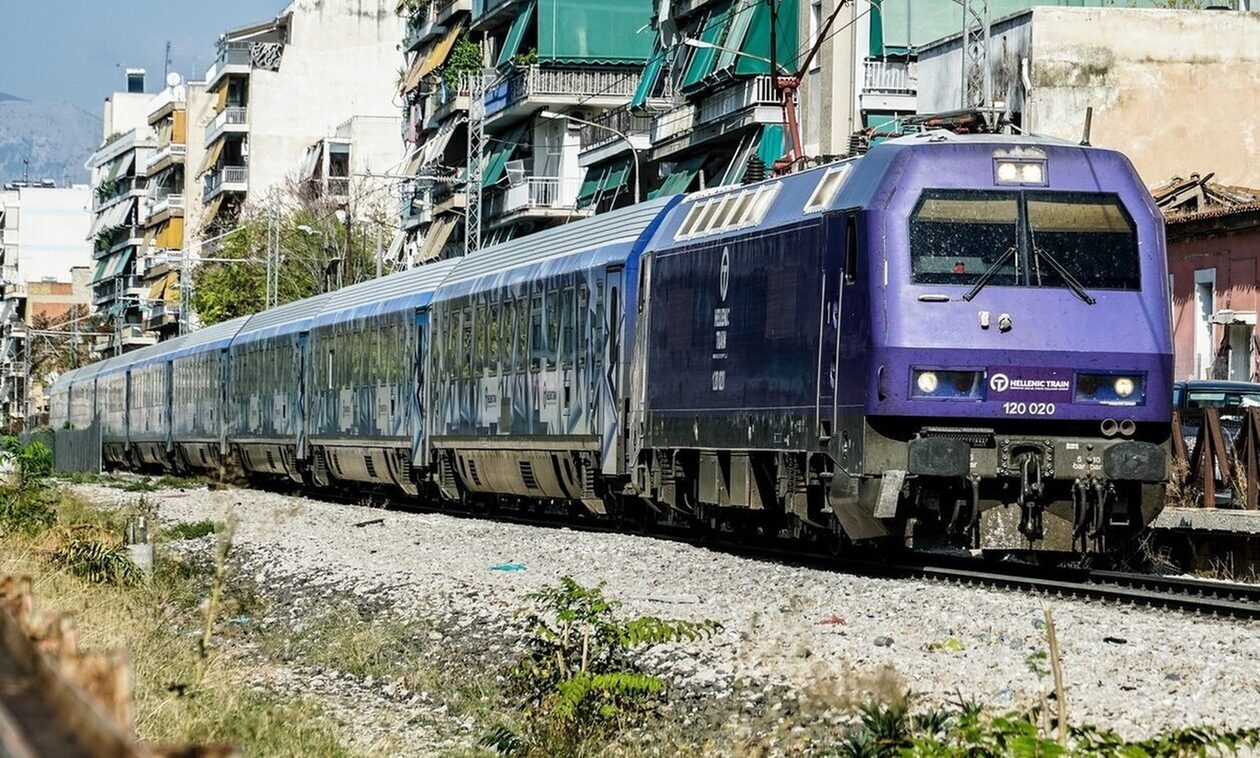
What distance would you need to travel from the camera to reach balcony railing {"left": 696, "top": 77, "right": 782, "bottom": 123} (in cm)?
4519

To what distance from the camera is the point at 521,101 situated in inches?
A: 2400

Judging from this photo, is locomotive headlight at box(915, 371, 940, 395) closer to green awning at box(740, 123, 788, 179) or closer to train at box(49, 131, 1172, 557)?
train at box(49, 131, 1172, 557)

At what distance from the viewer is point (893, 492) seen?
1502cm

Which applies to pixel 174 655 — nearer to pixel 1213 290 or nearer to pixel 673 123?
pixel 1213 290

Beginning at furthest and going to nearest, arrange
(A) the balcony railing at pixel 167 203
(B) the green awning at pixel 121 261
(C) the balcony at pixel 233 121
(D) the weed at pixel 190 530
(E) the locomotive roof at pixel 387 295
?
(B) the green awning at pixel 121 261, (A) the balcony railing at pixel 167 203, (C) the balcony at pixel 233 121, (E) the locomotive roof at pixel 387 295, (D) the weed at pixel 190 530

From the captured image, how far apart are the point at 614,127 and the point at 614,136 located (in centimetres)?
140

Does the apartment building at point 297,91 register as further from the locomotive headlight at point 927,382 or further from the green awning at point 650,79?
the locomotive headlight at point 927,382

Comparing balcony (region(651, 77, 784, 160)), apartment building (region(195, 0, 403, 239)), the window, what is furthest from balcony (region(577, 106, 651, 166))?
apartment building (region(195, 0, 403, 239))

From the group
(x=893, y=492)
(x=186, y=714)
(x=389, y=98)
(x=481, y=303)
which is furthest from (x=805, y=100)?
(x=389, y=98)

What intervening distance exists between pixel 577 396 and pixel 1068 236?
331 inches

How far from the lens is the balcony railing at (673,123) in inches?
1967

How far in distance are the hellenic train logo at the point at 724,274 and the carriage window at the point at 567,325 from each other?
485 centimetres

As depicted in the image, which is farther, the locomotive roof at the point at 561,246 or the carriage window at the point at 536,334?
the carriage window at the point at 536,334

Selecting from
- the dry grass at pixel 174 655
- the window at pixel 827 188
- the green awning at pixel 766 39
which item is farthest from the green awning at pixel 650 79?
the window at pixel 827 188
